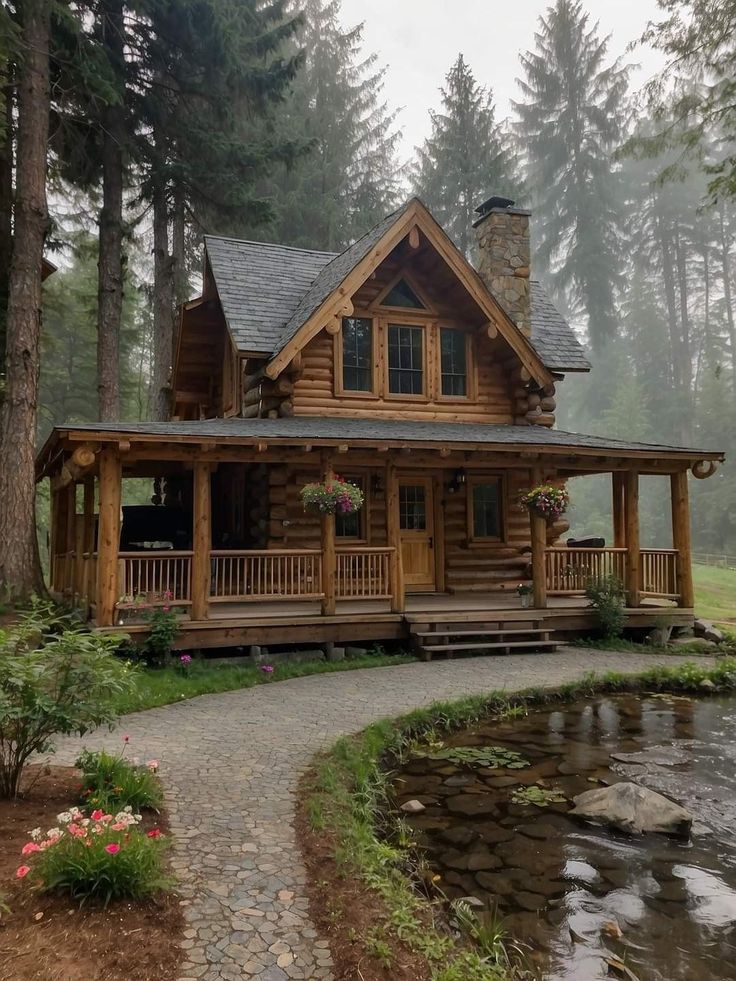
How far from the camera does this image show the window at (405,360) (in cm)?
1516

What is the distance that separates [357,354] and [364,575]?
5039 mm

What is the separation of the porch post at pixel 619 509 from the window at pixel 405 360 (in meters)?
4.41

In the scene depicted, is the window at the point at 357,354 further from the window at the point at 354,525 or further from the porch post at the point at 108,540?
the porch post at the point at 108,540

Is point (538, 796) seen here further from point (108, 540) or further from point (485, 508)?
point (485, 508)

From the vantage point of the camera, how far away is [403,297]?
605 inches

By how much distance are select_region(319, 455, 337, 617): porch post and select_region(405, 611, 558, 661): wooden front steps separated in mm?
1362

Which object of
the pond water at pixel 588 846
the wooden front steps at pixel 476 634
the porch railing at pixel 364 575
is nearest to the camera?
the pond water at pixel 588 846

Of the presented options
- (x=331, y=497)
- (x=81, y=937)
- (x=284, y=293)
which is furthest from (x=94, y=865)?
(x=284, y=293)

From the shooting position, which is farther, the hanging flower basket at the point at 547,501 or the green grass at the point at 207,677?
the hanging flower basket at the point at 547,501

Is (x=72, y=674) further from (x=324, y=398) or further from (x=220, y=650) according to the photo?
(x=324, y=398)

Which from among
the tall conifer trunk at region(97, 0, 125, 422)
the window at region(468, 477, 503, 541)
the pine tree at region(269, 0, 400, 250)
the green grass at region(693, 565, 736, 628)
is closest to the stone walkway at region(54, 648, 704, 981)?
the window at region(468, 477, 503, 541)

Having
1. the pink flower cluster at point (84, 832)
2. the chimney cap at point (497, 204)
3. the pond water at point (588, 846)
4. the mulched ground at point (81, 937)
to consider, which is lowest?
the pond water at point (588, 846)

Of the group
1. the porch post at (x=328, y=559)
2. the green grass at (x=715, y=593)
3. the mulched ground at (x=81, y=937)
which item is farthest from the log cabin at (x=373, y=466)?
the mulched ground at (x=81, y=937)

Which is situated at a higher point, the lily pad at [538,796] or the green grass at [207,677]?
the green grass at [207,677]
